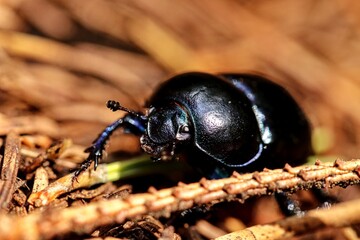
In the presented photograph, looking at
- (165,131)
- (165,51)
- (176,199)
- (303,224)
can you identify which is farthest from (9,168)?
(165,51)

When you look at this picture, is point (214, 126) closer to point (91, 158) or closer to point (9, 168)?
point (91, 158)

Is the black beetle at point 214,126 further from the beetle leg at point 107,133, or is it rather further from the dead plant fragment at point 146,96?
the dead plant fragment at point 146,96

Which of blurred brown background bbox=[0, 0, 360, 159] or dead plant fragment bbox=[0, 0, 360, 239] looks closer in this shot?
dead plant fragment bbox=[0, 0, 360, 239]

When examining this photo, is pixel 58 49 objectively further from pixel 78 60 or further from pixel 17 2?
pixel 17 2

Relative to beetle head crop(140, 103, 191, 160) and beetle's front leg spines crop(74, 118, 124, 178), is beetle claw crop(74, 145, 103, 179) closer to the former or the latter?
beetle's front leg spines crop(74, 118, 124, 178)

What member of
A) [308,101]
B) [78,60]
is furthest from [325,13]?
[78,60]

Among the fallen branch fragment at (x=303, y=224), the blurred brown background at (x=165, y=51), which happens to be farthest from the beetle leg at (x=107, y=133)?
the fallen branch fragment at (x=303, y=224)

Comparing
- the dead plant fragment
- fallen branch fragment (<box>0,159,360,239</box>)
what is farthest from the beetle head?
fallen branch fragment (<box>0,159,360,239</box>)
